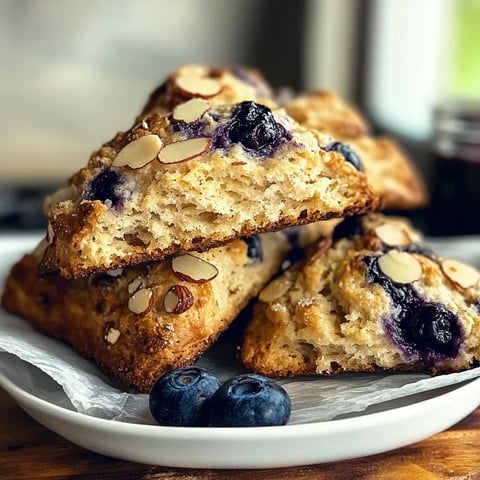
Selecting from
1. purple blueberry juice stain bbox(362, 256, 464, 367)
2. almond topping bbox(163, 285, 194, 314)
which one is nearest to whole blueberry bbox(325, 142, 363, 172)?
purple blueberry juice stain bbox(362, 256, 464, 367)

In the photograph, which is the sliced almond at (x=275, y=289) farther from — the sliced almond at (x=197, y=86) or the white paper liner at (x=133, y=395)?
the sliced almond at (x=197, y=86)

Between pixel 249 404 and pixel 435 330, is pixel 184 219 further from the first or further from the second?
pixel 435 330

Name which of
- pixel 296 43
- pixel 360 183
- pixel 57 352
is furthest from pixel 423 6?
pixel 57 352

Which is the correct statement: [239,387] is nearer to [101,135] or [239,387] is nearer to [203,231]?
[203,231]

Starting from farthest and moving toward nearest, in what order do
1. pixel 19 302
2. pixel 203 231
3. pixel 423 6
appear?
pixel 423 6, pixel 19 302, pixel 203 231

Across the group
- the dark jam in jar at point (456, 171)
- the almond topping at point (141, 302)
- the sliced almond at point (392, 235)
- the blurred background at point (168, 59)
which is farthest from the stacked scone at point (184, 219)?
the blurred background at point (168, 59)
